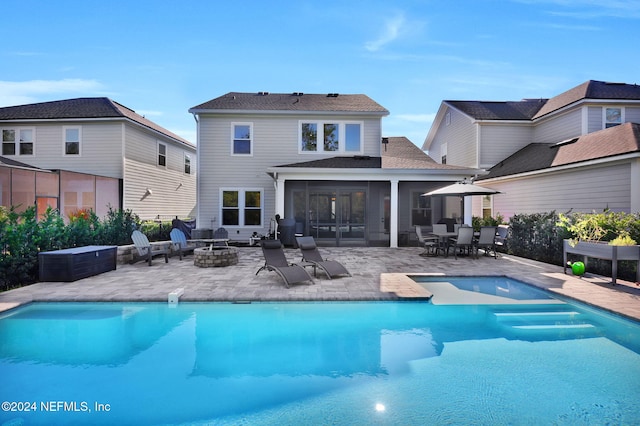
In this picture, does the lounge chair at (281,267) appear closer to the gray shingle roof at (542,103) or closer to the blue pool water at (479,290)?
the blue pool water at (479,290)

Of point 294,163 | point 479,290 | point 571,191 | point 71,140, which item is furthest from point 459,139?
point 71,140

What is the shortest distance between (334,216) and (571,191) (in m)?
9.33

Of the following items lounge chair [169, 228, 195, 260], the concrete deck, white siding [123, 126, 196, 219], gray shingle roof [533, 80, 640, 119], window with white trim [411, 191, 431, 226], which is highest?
gray shingle roof [533, 80, 640, 119]

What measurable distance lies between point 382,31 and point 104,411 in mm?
15155

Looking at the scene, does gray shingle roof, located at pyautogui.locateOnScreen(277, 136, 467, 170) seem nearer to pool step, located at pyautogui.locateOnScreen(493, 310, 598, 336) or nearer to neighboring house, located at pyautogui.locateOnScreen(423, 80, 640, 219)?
neighboring house, located at pyautogui.locateOnScreen(423, 80, 640, 219)

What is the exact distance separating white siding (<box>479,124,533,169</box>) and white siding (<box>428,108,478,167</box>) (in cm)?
46

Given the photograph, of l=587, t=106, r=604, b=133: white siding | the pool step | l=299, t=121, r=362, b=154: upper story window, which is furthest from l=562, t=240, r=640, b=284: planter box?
l=587, t=106, r=604, b=133: white siding

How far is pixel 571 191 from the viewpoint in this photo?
13.1 m

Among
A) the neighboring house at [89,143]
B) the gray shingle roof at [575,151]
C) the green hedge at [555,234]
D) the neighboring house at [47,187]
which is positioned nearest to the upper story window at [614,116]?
the gray shingle roof at [575,151]

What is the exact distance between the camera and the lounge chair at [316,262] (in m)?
8.05

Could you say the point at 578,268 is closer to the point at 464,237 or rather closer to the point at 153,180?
the point at 464,237

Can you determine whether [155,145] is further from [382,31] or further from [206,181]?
[382,31]

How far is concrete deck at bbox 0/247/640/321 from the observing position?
6336 millimetres

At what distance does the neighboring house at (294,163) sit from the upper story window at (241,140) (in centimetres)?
4
